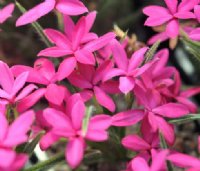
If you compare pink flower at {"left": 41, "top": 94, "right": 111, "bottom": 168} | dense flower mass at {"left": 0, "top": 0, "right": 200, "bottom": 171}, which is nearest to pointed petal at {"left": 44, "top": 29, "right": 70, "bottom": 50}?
dense flower mass at {"left": 0, "top": 0, "right": 200, "bottom": 171}

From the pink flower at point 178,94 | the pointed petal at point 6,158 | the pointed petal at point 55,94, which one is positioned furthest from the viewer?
the pink flower at point 178,94

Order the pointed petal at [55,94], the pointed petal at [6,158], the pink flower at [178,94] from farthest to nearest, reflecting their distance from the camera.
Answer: the pink flower at [178,94] < the pointed petal at [55,94] < the pointed petal at [6,158]

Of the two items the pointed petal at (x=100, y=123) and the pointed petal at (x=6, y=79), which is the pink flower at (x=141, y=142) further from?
the pointed petal at (x=6, y=79)

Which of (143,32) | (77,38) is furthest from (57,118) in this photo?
(143,32)

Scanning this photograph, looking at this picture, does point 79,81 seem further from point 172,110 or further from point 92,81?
point 172,110

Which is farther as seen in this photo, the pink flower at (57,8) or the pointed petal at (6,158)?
the pink flower at (57,8)

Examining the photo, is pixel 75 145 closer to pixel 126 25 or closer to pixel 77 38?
pixel 77 38

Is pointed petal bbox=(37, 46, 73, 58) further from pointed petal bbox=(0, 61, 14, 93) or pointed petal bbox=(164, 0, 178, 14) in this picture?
pointed petal bbox=(164, 0, 178, 14)

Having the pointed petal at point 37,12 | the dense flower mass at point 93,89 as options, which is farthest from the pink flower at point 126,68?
the pointed petal at point 37,12
